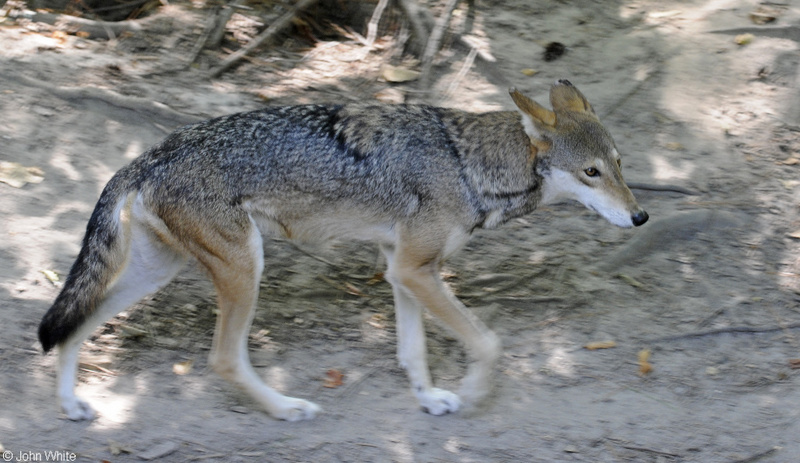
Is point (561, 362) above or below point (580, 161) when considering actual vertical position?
below

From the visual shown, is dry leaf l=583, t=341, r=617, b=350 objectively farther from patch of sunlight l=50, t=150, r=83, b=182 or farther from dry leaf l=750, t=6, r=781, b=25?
dry leaf l=750, t=6, r=781, b=25

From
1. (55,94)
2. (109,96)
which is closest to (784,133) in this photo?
(109,96)

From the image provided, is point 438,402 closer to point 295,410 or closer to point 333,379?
point 333,379

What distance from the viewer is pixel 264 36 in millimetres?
7754

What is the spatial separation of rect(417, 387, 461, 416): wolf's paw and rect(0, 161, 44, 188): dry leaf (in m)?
3.31

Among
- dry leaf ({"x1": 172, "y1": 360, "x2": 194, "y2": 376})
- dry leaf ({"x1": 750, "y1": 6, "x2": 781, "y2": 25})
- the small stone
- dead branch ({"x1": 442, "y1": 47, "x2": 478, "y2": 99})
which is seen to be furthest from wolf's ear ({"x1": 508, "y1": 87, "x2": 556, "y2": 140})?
dry leaf ({"x1": 750, "y1": 6, "x2": 781, "y2": 25})

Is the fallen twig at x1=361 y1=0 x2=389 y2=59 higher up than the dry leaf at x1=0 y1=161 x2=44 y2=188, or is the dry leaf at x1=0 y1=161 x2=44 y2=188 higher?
the fallen twig at x1=361 y1=0 x2=389 y2=59

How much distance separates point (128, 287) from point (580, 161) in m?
2.55

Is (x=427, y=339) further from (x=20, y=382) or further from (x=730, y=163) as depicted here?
(x=730, y=163)

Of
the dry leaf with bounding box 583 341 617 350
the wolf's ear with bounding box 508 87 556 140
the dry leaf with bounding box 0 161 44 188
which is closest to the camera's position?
the wolf's ear with bounding box 508 87 556 140

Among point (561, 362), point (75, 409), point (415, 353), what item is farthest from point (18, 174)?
point (561, 362)

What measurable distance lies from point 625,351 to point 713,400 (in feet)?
1.94

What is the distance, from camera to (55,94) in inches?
254

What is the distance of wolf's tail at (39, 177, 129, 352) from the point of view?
3945mm
